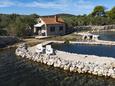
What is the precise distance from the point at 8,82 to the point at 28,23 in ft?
140

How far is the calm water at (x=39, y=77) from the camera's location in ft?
89.9

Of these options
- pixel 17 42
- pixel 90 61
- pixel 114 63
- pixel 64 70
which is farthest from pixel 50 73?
pixel 17 42

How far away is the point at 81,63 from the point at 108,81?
15.0 feet

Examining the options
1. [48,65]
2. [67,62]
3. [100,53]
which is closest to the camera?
[67,62]

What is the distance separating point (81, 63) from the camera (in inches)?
1232

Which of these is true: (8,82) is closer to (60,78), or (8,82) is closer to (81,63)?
(60,78)

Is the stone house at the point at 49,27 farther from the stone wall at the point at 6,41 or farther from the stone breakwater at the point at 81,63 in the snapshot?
the stone breakwater at the point at 81,63

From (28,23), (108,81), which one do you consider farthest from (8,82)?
(28,23)

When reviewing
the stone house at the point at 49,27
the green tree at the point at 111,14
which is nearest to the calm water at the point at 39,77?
the stone house at the point at 49,27

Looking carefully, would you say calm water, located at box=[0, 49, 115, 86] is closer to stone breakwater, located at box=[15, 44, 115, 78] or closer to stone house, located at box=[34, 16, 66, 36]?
stone breakwater, located at box=[15, 44, 115, 78]

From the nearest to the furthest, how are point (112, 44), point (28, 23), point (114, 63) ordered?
point (114, 63) → point (112, 44) → point (28, 23)

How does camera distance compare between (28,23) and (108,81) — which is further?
(28,23)

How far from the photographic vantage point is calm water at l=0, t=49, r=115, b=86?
27406 millimetres

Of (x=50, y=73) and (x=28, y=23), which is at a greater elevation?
(x=28, y=23)
